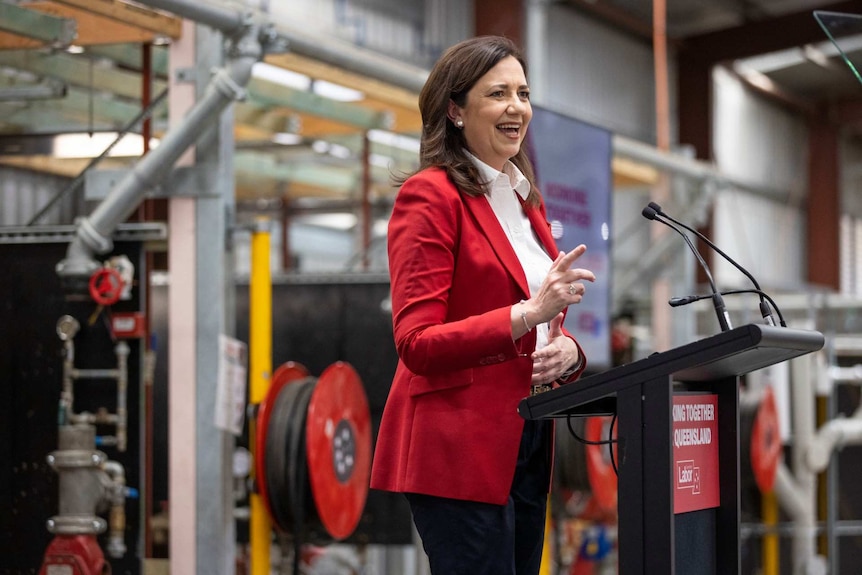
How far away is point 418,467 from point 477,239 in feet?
1.22

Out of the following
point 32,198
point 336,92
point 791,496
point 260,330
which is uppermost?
point 336,92

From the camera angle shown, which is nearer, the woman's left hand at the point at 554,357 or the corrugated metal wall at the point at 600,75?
the woman's left hand at the point at 554,357

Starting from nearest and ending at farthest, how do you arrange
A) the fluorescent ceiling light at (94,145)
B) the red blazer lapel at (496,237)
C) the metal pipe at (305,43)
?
the red blazer lapel at (496,237), the metal pipe at (305,43), the fluorescent ceiling light at (94,145)

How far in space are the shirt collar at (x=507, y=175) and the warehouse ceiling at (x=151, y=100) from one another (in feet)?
0.79

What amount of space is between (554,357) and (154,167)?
7.55 feet

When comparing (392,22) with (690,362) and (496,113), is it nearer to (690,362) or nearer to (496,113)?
(496,113)

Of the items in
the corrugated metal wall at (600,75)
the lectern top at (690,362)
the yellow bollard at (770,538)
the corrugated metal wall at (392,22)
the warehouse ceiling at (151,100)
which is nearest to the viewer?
the lectern top at (690,362)

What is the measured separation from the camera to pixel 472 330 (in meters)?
1.75

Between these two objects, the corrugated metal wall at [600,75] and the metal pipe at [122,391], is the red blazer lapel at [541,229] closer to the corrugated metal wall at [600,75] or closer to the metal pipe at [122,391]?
the metal pipe at [122,391]

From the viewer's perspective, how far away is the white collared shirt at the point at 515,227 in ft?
6.41

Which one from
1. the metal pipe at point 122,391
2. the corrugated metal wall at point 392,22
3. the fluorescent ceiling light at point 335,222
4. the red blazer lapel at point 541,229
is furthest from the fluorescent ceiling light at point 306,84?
the fluorescent ceiling light at point 335,222

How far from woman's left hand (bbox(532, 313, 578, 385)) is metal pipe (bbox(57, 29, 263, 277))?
2.23 meters

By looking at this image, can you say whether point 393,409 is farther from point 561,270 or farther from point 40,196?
point 40,196

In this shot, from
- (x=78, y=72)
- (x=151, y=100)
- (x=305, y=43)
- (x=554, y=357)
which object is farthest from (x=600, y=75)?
(x=554, y=357)
